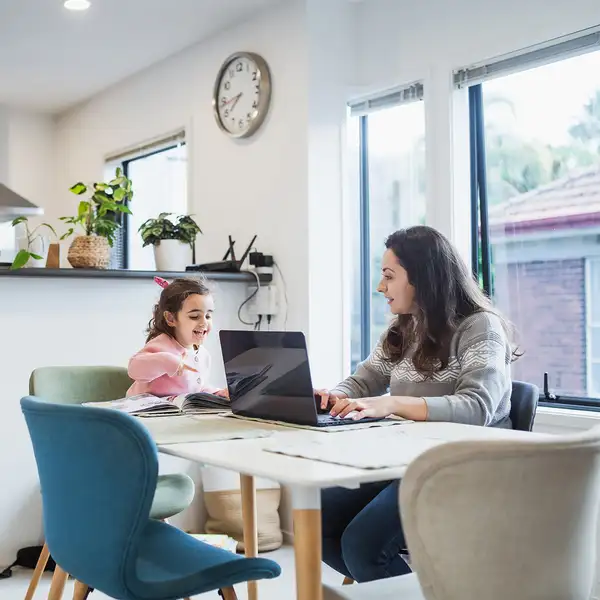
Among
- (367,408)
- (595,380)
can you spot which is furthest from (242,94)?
(367,408)

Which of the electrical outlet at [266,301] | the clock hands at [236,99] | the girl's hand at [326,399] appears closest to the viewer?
the girl's hand at [326,399]

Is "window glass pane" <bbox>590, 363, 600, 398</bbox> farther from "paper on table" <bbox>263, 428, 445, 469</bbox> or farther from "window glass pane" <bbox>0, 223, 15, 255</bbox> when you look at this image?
"window glass pane" <bbox>0, 223, 15, 255</bbox>

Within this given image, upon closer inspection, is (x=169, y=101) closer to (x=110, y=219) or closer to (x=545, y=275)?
(x=110, y=219)

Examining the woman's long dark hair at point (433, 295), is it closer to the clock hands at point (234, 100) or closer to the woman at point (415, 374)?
the woman at point (415, 374)

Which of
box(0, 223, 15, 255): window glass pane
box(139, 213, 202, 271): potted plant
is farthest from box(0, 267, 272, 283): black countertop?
box(0, 223, 15, 255): window glass pane

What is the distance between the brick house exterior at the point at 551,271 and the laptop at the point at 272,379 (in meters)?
1.32

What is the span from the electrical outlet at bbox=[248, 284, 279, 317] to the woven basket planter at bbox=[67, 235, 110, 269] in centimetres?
70

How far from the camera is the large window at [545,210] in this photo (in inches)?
115

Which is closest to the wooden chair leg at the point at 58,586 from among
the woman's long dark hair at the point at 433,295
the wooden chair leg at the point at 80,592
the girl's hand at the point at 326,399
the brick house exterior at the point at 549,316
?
the wooden chair leg at the point at 80,592

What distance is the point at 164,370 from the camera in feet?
7.63

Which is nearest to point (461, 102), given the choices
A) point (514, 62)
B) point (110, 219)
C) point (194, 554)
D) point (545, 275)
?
point (514, 62)

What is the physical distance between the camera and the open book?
2078 millimetres

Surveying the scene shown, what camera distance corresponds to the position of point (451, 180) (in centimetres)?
328

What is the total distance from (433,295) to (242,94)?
2.10 meters
